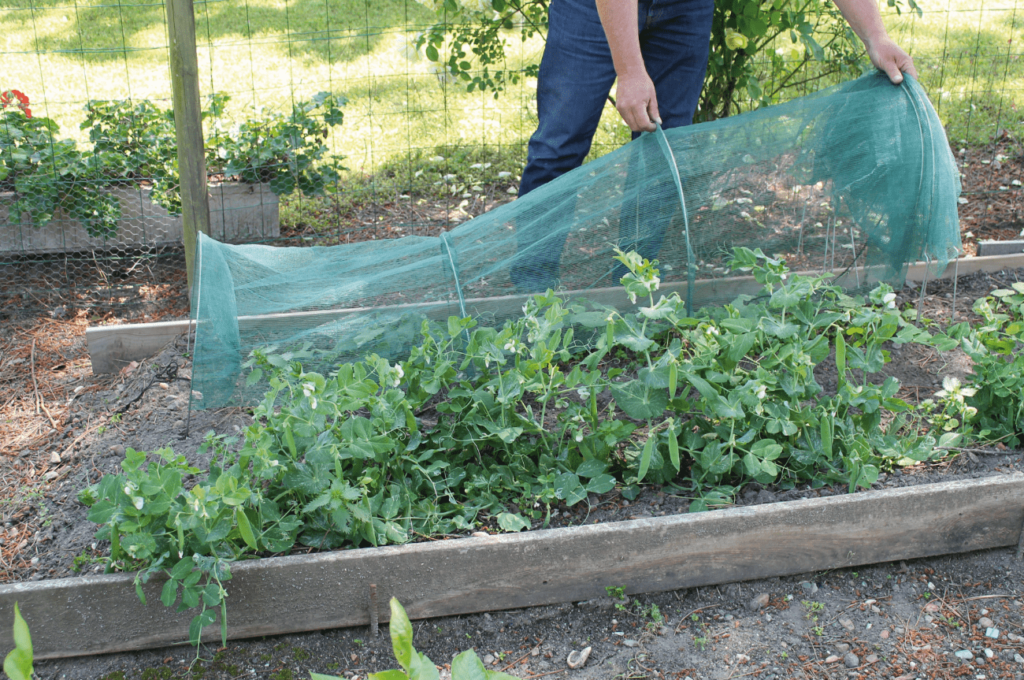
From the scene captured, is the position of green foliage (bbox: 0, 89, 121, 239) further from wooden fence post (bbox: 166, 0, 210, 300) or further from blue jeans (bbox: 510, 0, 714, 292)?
→ blue jeans (bbox: 510, 0, 714, 292)

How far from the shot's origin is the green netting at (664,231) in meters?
2.47

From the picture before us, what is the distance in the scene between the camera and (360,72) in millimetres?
6402

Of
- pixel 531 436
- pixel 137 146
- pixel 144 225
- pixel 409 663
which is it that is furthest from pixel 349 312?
pixel 137 146

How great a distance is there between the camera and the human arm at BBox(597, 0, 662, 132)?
2.38m

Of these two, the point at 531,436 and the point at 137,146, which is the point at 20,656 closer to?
the point at 531,436

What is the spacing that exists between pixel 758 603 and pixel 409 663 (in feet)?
4.59

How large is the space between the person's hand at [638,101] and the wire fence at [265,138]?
69.3 inches

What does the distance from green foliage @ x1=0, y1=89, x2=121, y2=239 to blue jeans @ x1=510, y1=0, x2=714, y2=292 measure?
1961 millimetres

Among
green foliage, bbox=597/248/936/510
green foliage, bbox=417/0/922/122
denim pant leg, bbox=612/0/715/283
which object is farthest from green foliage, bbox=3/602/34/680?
green foliage, bbox=417/0/922/122

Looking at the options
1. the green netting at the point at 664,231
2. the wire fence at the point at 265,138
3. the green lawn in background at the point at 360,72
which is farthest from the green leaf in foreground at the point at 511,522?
the green lawn in background at the point at 360,72

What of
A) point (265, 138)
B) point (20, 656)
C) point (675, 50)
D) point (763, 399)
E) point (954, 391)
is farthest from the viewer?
point (265, 138)

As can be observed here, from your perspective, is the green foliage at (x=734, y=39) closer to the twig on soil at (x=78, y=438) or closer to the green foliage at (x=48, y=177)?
the green foliage at (x=48, y=177)

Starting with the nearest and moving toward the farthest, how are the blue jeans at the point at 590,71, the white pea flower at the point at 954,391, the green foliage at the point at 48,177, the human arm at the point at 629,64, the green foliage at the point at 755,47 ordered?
the white pea flower at the point at 954,391 → the human arm at the point at 629,64 → the blue jeans at the point at 590,71 → the green foliage at the point at 755,47 → the green foliage at the point at 48,177

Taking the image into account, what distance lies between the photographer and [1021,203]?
4.29 meters
